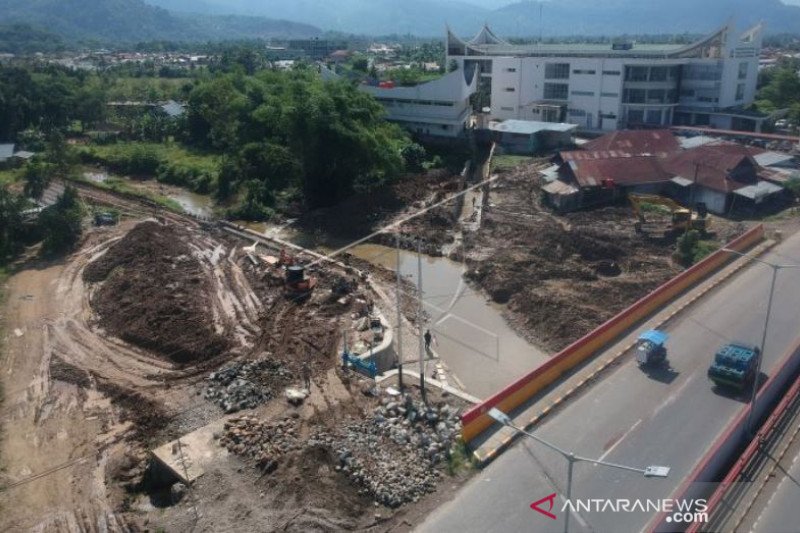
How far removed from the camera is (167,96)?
255ft

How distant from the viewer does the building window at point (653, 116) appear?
175 ft

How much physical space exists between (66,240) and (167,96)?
49345 millimetres

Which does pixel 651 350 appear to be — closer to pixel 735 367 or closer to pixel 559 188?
pixel 735 367

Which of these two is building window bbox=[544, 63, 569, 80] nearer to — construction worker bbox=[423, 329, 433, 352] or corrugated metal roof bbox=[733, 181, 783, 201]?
corrugated metal roof bbox=[733, 181, 783, 201]

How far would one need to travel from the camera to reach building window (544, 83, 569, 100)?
185 feet

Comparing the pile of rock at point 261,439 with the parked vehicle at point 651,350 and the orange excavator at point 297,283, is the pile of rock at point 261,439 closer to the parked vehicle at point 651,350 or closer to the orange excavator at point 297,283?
the orange excavator at point 297,283

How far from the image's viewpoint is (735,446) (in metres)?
15.9

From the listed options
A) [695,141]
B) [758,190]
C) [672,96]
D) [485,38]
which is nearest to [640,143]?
[695,141]

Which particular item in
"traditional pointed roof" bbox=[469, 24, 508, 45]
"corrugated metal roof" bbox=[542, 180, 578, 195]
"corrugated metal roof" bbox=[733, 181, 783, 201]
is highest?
"traditional pointed roof" bbox=[469, 24, 508, 45]

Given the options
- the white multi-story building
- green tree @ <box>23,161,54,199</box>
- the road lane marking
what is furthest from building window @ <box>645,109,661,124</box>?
green tree @ <box>23,161,54,199</box>

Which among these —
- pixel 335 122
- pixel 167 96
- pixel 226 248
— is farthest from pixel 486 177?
pixel 167 96

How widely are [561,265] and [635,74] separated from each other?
31.8 metres

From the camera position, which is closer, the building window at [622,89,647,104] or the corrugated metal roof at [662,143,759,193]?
the corrugated metal roof at [662,143,759,193]

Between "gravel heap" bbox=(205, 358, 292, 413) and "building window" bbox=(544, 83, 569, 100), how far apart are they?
43.9 m
